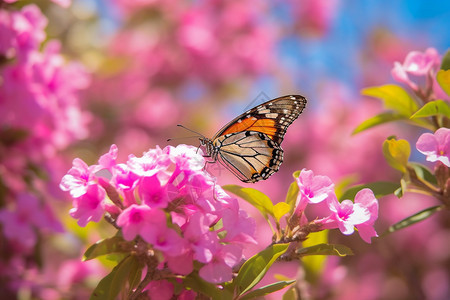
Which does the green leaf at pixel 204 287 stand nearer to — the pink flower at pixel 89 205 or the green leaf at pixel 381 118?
the pink flower at pixel 89 205

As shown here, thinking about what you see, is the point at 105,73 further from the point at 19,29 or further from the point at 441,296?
the point at 441,296

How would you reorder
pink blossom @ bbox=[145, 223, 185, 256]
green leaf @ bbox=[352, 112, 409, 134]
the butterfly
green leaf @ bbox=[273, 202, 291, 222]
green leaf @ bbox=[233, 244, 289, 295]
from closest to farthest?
1. pink blossom @ bbox=[145, 223, 185, 256]
2. green leaf @ bbox=[233, 244, 289, 295]
3. green leaf @ bbox=[273, 202, 291, 222]
4. green leaf @ bbox=[352, 112, 409, 134]
5. the butterfly

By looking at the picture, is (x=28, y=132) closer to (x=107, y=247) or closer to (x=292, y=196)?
(x=107, y=247)

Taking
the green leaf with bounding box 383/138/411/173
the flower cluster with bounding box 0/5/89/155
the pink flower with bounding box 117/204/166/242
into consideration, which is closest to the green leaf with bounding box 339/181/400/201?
the green leaf with bounding box 383/138/411/173

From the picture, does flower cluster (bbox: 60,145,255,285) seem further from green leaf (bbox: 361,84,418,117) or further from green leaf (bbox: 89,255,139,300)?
green leaf (bbox: 361,84,418,117)

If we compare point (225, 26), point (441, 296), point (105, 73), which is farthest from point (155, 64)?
point (441, 296)

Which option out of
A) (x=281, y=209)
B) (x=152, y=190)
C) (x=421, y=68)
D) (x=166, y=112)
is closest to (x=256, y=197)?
(x=281, y=209)

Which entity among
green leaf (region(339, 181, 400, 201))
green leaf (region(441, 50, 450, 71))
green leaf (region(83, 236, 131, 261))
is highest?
green leaf (region(441, 50, 450, 71))
